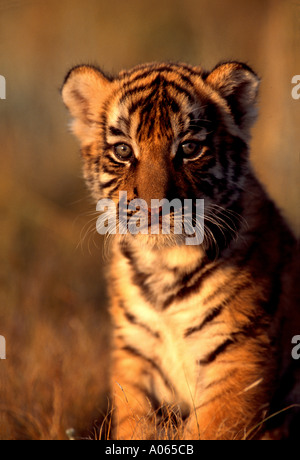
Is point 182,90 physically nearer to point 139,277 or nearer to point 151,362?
point 139,277

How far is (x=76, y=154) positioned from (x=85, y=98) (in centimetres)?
52

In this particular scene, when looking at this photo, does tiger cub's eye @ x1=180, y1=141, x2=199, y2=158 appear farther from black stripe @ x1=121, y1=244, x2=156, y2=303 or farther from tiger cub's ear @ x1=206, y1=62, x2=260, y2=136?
black stripe @ x1=121, y1=244, x2=156, y2=303

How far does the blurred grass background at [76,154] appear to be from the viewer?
10.6 ft

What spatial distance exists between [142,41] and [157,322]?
104 inches

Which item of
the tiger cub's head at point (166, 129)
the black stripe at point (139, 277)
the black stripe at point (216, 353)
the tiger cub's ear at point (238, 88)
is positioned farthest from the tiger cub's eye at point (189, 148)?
the black stripe at point (216, 353)

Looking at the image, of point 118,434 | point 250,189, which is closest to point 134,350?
point 118,434

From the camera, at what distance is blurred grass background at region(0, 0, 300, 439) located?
127 inches

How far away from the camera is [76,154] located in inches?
131

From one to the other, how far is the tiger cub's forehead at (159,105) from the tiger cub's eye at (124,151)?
0.06 m

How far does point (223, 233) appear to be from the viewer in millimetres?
2625

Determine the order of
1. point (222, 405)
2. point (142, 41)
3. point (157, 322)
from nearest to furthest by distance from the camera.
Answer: point (222, 405), point (157, 322), point (142, 41)

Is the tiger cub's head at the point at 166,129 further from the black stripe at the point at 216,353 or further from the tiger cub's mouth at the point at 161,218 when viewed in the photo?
the black stripe at the point at 216,353
